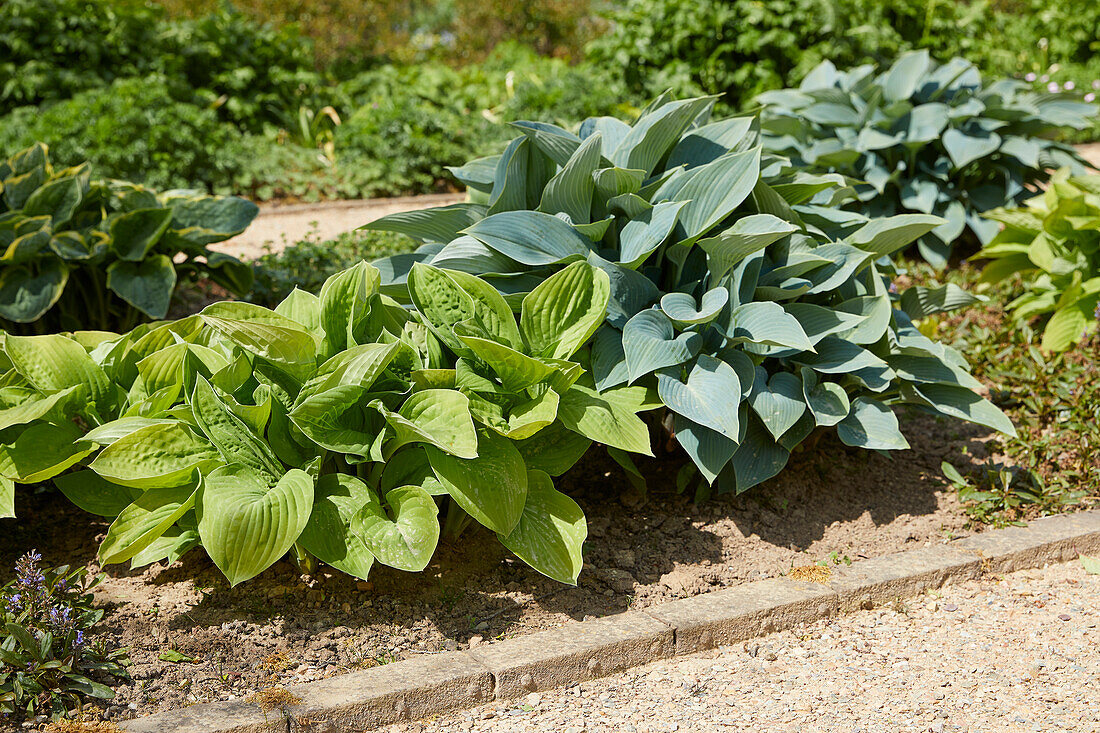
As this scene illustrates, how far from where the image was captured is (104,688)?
2.07 m

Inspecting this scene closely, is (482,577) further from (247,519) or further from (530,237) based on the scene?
(530,237)

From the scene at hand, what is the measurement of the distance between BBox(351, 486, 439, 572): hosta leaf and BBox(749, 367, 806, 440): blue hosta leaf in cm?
102

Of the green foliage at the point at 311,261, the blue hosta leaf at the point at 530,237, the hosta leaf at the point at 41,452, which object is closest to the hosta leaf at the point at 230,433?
the hosta leaf at the point at 41,452

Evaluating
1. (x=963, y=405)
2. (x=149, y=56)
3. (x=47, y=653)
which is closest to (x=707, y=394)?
(x=963, y=405)

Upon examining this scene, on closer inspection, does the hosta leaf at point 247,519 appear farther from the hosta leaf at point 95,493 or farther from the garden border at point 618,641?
the hosta leaf at point 95,493

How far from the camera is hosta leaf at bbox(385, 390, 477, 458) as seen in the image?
87.7 inches

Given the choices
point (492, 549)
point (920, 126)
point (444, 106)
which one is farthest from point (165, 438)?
point (444, 106)

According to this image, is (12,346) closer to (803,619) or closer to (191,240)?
(191,240)

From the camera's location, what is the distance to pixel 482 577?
2.62 metres

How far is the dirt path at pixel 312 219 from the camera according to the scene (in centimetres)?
616

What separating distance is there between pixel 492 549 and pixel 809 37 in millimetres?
5930

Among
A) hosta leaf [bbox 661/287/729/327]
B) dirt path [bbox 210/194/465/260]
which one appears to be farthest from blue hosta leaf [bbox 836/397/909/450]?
dirt path [bbox 210/194/465/260]

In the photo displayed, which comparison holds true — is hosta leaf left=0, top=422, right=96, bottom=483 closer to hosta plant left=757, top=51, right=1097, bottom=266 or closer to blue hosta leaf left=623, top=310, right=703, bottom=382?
blue hosta leaf left=623, top=310, right=703, bottom=382

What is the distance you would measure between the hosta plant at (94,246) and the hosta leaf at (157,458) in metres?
1.59
